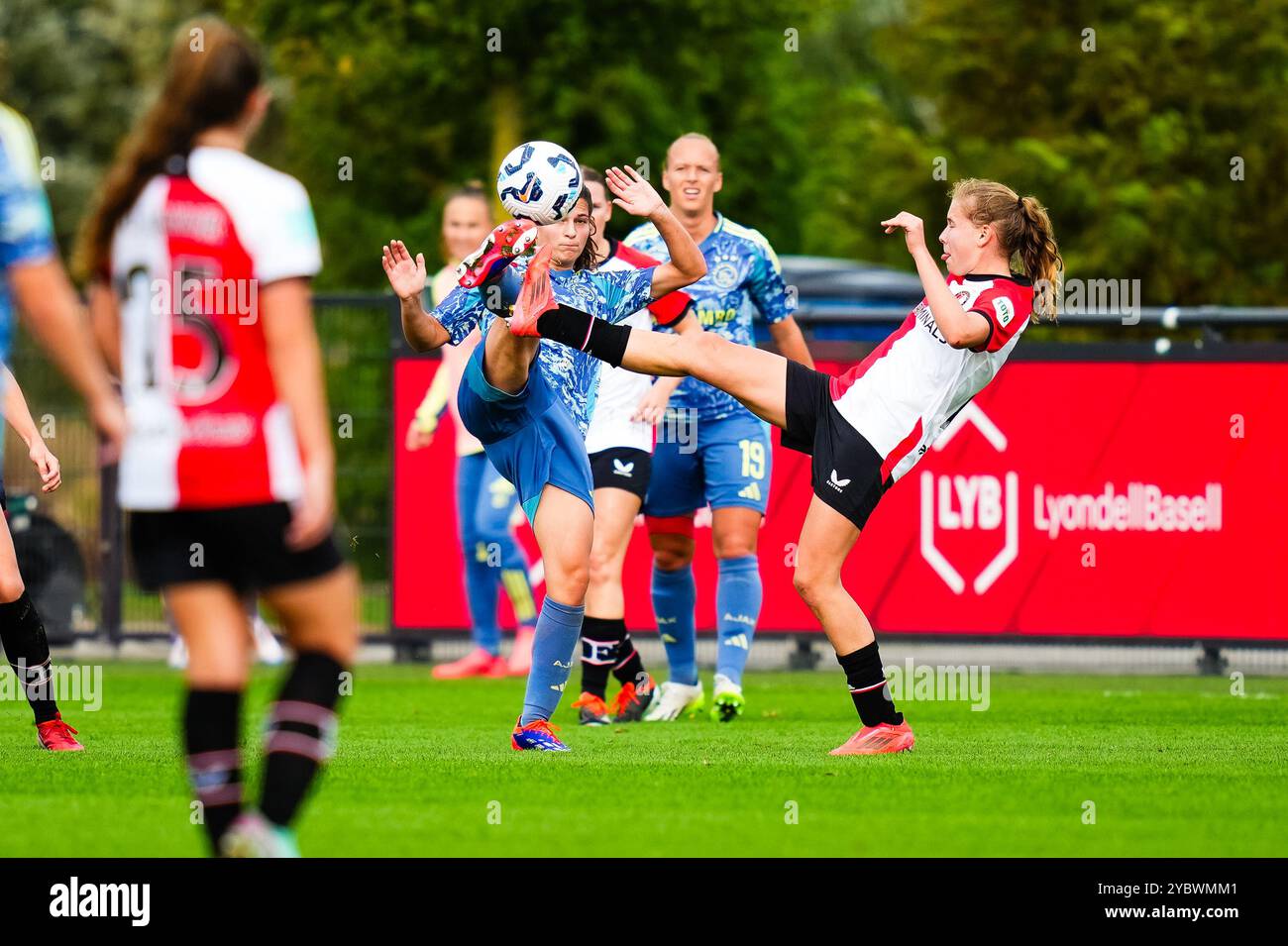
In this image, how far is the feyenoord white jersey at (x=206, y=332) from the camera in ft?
16.3

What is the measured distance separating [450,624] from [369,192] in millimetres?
16094

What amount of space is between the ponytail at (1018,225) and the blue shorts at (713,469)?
2120 millimetres

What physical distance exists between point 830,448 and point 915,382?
1.35ft

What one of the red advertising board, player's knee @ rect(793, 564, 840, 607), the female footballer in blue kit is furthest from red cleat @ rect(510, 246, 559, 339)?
the red advertising board

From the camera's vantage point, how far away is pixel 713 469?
394 inches

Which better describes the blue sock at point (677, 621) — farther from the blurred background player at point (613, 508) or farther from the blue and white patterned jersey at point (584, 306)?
the blue and white patterned jersey at point (584, 306)

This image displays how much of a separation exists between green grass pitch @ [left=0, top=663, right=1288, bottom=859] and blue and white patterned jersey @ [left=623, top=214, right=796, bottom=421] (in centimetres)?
153

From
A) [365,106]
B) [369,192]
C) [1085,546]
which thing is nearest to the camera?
[1085,546]

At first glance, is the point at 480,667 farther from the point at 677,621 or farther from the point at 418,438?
the point at 677,621

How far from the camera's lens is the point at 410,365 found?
1400 cm

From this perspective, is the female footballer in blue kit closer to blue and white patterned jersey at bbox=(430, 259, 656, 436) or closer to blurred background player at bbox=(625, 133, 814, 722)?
blue and white patterned jersey at bbox=(430, 259, 656, 436)

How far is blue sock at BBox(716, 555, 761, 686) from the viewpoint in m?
9.83

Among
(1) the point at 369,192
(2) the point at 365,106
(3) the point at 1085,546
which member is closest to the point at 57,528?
(3) the point at 1085,546
